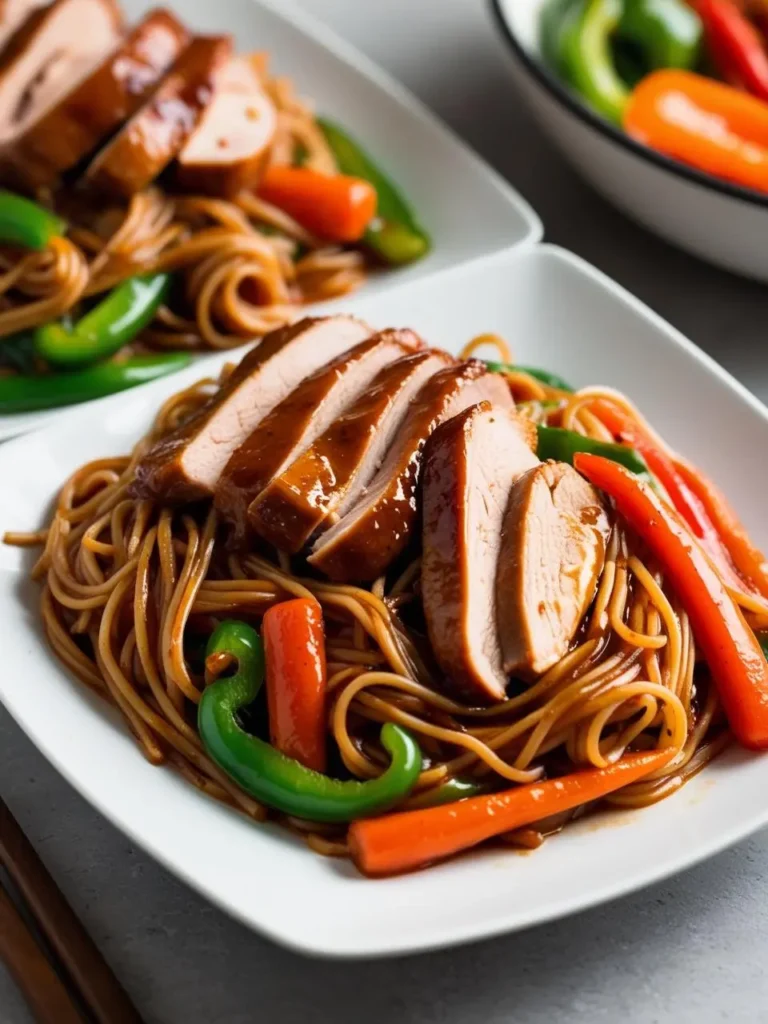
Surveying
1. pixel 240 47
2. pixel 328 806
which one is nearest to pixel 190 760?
pixel 328 806

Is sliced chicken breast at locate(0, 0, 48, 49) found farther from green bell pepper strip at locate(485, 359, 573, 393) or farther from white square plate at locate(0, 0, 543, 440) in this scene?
green bell pepper strip at locate(485, 359, 573, 393)

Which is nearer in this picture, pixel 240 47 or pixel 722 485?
pixel 722 485

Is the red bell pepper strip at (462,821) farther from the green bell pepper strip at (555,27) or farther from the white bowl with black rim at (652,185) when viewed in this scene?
the green bell pepper strip at (555,27)

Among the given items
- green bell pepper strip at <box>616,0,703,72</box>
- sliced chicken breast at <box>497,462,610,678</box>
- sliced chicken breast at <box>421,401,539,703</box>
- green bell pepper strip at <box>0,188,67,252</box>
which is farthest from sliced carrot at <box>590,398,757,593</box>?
green bell pepper strip at <box>616,0,703,72</box>

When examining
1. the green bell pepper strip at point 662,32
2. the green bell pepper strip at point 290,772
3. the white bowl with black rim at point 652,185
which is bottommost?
the green bell pepper strip at point 290,772

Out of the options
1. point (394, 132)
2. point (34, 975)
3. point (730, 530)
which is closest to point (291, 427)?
point (730, 530)

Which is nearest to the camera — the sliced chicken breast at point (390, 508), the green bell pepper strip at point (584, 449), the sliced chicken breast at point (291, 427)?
the sliced chicken breast at point (390, 508)

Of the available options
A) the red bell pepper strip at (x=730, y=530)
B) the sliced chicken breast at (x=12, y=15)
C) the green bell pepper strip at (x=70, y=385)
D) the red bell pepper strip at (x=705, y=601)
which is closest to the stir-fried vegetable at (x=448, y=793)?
the red bell pepper strip at (x=705, y=601)

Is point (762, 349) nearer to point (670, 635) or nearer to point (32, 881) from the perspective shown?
point (670, 635)
